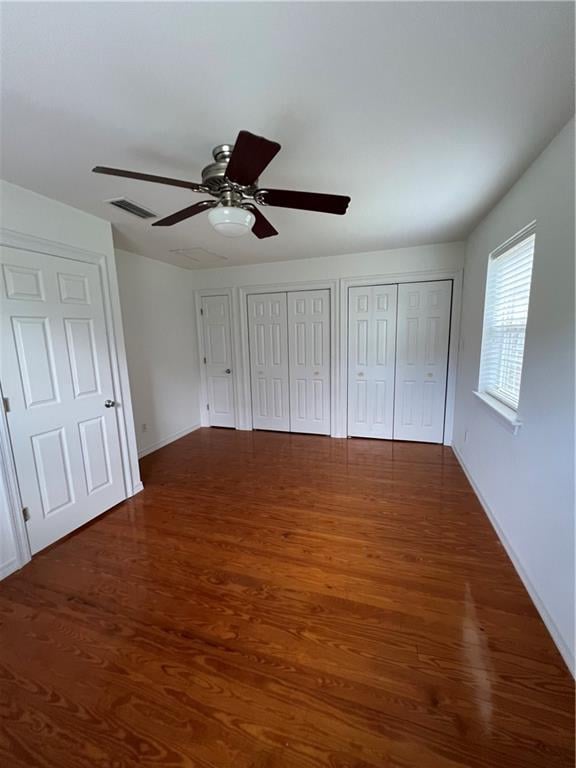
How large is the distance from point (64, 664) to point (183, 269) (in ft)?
13.8

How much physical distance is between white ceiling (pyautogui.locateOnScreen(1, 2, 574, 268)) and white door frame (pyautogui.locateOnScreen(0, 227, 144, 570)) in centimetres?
35

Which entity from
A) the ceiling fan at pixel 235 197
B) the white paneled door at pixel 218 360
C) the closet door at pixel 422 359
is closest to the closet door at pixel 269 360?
the white paneled door at pixel 218 360

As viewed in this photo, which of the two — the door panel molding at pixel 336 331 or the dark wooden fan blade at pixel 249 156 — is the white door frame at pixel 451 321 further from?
the dark wooden fan blade at pixel 249 156

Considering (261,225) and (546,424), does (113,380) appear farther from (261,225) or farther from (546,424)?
(546,424)

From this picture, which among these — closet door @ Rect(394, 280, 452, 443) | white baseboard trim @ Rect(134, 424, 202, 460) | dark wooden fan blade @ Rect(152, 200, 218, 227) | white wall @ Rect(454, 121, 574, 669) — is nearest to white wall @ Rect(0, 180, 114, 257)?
dark wooden fan blade @ Rect(152, 200, 218, 227)

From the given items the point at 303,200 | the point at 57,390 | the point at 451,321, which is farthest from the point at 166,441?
the point at 451,321

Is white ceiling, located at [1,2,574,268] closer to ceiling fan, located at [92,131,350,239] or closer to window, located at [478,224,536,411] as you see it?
ceiling fan, located at [92,131,350,239]

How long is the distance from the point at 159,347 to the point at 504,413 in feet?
12.1

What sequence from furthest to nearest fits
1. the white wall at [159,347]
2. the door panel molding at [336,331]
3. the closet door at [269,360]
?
the closet door at [269,360]
the door panel molding at [336,331]
the white wall at [159,347]

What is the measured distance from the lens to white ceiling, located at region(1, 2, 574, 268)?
96cm

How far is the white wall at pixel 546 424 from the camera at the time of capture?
140cm

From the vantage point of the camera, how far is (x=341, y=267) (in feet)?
13.0

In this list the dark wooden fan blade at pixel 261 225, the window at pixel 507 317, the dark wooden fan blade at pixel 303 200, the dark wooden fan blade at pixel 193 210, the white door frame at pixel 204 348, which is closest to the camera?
the dark wooden fan blade at pixel 303 200

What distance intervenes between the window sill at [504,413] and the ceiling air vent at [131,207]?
9.54ft
